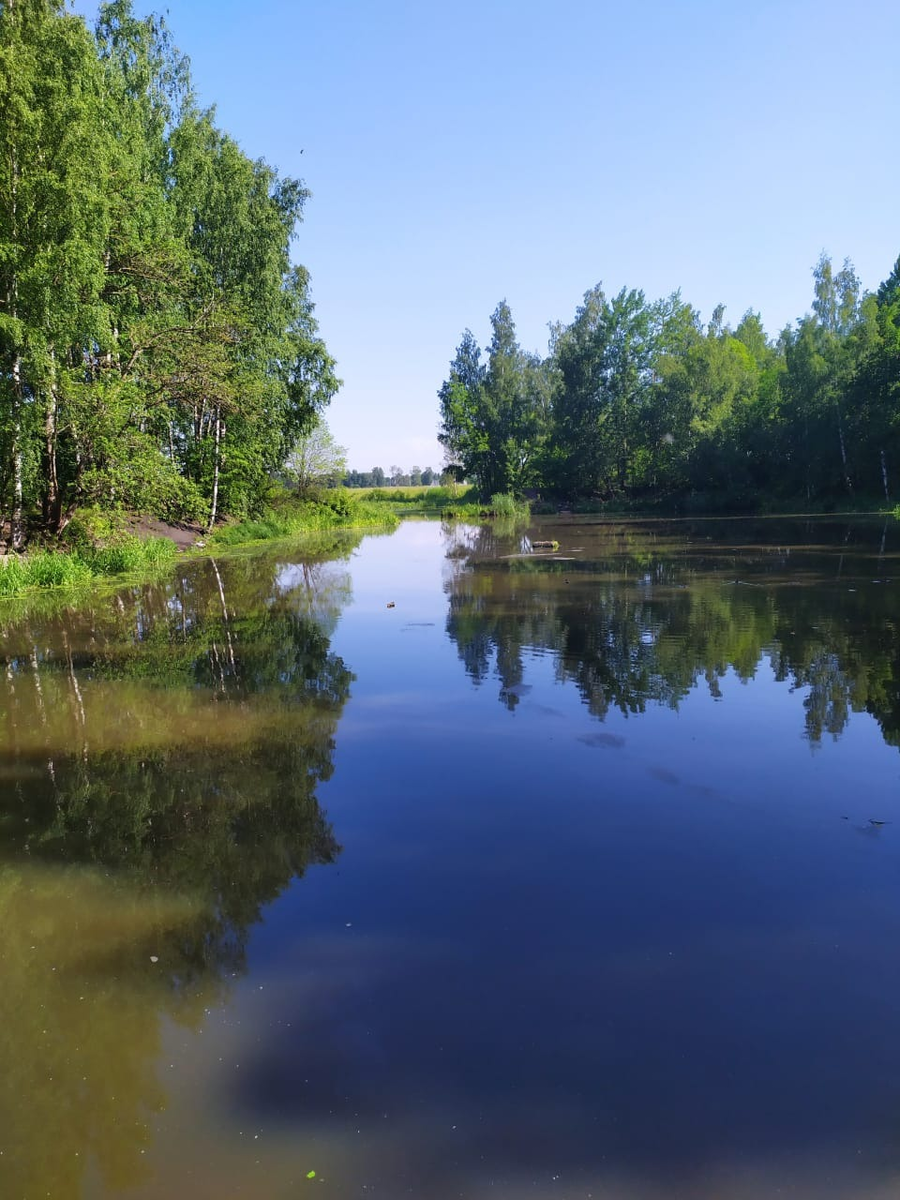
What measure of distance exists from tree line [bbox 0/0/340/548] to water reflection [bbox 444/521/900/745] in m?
10.9

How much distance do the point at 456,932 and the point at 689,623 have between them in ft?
31.4

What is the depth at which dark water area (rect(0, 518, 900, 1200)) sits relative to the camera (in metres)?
2.97

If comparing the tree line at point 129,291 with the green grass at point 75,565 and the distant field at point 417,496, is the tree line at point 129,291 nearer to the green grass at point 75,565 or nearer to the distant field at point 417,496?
the green grass at point 75,565

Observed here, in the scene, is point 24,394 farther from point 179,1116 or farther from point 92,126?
point 179,1116

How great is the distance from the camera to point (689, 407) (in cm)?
6141

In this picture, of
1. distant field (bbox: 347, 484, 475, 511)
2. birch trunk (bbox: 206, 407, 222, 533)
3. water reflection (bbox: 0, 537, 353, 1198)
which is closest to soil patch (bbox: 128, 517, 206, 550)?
birch trunk (bbox: 206, 407, 222, 533)

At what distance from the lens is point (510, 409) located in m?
74.7

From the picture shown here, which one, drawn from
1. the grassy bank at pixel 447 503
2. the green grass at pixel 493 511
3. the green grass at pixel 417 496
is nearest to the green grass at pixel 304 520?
the green grass at pixel 493 511

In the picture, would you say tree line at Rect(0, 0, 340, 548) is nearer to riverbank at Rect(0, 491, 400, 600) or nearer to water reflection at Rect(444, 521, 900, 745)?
riverbank at Rect(0, 491, 400, 600)

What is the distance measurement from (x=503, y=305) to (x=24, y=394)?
6196 centimetres

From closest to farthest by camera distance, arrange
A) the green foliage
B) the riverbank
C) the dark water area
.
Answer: the dark water area
the riverbank
the green foliage

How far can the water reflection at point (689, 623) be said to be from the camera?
30.0 ft

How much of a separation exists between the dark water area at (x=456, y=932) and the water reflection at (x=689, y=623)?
131mm

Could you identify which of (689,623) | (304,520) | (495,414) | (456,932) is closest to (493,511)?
(495,414)
